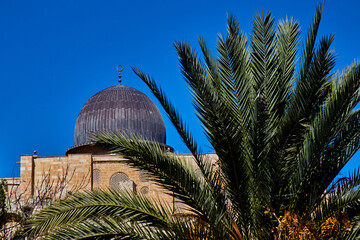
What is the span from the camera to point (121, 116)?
23.6 metres

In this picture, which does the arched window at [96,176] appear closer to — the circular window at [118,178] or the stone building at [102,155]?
the stone building at [102,155]

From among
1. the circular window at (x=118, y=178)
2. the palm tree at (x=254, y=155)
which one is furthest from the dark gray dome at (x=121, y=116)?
the palm tree at (x=254, y=155)

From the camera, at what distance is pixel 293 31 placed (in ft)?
23.4

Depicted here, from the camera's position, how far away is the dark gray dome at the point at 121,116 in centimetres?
2342

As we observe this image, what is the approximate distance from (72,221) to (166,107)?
1.51m

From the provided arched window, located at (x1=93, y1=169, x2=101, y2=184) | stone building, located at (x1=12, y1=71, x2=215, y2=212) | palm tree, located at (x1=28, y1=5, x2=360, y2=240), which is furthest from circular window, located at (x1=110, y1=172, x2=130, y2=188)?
palm tree, located at (x1=28, y1=5, x2=360, y2=240)

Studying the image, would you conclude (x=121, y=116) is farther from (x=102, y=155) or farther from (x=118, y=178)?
(x=118, y=178)

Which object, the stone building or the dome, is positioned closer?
the stone building

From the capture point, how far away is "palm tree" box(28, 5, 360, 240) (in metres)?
6.41

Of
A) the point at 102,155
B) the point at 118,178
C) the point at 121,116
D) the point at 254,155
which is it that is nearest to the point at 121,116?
the point at 121,116

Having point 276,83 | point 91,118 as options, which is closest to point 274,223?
Result: point 276,83

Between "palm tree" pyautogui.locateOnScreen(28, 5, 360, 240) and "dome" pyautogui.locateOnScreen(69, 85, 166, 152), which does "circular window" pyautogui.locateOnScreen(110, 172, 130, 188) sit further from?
"palm tree" pyautogui.locateOnScreen(28, 5, 360, 240)

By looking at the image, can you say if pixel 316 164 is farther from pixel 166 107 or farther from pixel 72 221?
pixel 72 221

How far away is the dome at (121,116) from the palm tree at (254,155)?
1620 centimetres
